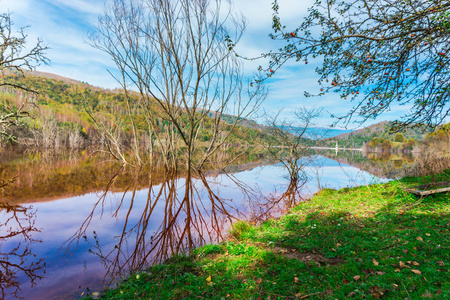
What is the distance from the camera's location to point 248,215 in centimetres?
977

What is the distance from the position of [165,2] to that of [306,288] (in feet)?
56.5

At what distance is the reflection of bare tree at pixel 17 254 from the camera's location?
189 inches

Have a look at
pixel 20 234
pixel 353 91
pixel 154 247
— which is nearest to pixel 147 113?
pixel 20 234

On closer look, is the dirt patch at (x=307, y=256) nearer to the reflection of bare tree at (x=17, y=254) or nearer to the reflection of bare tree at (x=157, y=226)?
the reflection of bare tree at (x=157, y=226)

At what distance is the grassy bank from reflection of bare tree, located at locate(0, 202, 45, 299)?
2.42 meters

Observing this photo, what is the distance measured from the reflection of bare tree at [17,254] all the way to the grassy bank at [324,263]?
242 centimetres

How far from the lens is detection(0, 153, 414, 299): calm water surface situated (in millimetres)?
5020

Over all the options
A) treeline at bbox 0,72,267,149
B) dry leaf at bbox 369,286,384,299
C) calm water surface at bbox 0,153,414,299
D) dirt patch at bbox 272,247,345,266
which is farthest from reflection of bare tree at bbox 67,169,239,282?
treeline at bbox 0,72,267,149

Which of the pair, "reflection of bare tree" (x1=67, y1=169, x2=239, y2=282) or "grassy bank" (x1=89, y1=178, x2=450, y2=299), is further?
"reflection of bare tree" (x1=67, y1=169, x2=239, y2=282)

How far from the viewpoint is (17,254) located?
6.07 meters

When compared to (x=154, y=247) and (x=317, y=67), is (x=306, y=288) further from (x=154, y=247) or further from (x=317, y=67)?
(x=317, y=67)

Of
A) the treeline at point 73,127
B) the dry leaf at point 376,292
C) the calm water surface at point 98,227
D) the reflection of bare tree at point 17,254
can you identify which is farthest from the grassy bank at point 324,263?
the treeline at point 73,127

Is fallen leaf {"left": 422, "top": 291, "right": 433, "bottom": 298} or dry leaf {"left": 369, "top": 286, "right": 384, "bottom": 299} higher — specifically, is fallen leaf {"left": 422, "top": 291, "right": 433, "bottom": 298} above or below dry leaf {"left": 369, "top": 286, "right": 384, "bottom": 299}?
above

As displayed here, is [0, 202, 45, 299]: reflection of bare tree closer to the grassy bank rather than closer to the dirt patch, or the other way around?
the grassy bank
